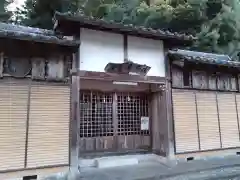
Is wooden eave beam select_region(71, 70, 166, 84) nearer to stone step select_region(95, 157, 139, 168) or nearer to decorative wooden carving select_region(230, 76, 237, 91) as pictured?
stone step select_region(95, 157, 139, 168)

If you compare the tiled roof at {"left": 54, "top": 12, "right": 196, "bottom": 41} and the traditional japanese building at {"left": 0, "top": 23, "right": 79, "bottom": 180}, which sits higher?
the tiled roof at {"left": 54, "top": 12, "right": 196, "bottom": 41}

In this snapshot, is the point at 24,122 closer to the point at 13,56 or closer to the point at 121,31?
the point at 13,56

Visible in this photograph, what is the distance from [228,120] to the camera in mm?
10328

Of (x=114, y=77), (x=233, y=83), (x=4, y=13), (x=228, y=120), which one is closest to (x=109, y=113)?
(x=114, y=77)

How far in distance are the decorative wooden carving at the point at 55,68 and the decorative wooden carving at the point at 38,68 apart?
0.18m

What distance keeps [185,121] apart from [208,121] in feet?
4.12

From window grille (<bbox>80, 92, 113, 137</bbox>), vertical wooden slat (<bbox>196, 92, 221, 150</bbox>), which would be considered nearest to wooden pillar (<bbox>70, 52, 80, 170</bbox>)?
window grille (<bbox>80, 92, 113, 137</bbox>)

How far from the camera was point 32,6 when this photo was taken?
20.0 metres

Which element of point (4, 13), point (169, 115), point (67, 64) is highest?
point (4, 13)

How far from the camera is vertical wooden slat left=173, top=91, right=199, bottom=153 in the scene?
29.5 feet

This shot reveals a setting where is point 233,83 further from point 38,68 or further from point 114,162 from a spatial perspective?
point 38,68

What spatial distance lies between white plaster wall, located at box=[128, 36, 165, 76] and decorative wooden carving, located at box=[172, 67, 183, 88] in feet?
1.79

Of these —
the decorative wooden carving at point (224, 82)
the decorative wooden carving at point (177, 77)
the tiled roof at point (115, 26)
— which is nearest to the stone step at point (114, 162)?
the decorative wooden carving at point (177, 77)

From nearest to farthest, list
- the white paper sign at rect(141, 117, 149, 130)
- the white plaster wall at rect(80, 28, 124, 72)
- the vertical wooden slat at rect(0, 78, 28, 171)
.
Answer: the vertical wooden slat at rect(0, 78, 28, 171) < the white plaster wall at rect(80, 28, 124, 72) < the white paper sign at rect(141, 117, 149, 130)
